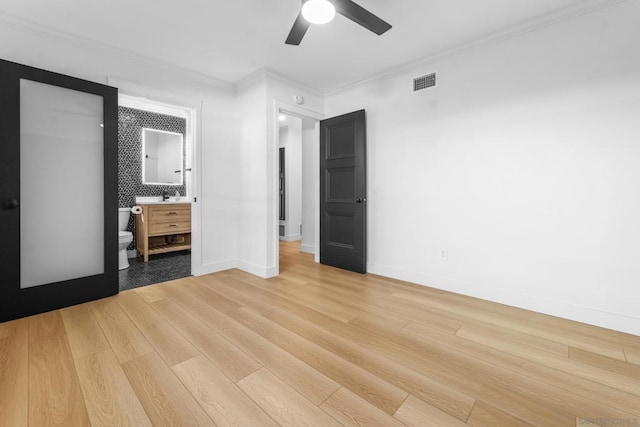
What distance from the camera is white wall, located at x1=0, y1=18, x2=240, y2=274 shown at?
248 cm

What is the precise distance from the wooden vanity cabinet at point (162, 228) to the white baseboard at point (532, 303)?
3455 mm

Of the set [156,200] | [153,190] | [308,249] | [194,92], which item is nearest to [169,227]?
[156,200]

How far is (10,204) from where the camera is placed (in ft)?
7.42

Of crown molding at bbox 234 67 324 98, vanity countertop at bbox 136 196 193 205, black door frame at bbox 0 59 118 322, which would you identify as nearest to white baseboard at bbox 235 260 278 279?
black door frame at bbox 0 59 118 322

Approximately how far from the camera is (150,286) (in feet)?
10.3

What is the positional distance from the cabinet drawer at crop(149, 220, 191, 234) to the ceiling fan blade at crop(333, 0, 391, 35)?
395 centimetres

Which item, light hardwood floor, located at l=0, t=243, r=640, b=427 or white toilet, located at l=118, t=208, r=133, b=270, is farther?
white toilet, located at l=118, t=208, r=133, b=270

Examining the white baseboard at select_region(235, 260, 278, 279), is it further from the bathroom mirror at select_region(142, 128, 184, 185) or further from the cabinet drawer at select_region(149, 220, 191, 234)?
the bathroom mirror at select_region(142, 128, 184, 185)

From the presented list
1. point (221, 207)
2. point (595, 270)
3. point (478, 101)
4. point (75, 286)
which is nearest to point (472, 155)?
point (478, 101)

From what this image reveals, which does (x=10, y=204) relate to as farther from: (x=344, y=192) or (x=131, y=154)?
(x=344, y=192)

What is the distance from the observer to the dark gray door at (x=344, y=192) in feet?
12.0

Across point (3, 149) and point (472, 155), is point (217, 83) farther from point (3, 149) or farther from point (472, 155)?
point (472, 155)

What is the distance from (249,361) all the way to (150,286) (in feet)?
6.63

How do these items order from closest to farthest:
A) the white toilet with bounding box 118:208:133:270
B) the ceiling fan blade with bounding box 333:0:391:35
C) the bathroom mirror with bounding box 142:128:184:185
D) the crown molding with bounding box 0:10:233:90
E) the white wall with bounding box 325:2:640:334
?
1. the ceiling fan blade with bounding box 333:0:391:35
2. the white wall with bounding box 325:2:640:334
3. the crown molding with bounding box 0:10:233:90
4. the white toilet with bounding box 118:208:133:270
5. the bathroom mirror with bounding box 142:128:184:185
